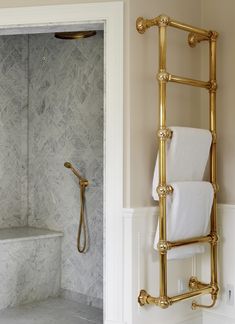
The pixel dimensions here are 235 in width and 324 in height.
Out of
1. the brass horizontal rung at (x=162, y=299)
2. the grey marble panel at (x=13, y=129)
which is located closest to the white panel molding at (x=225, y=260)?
the brass horizontal rung at (x=162, y=299)

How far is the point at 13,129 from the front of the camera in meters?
4.63

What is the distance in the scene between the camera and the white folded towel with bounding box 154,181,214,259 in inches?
109

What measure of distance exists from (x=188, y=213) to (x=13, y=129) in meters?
2.39

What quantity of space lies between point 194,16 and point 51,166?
195cm

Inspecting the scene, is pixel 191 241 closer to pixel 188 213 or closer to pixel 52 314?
pixel 188 213

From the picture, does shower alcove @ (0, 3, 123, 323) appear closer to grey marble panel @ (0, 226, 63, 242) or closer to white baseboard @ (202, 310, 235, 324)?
grey marble panel @ (0, 226, 63, 242)

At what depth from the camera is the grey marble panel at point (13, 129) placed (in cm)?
457

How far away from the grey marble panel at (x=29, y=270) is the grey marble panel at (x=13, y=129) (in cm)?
63

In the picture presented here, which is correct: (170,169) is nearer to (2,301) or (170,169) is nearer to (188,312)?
(188,312)

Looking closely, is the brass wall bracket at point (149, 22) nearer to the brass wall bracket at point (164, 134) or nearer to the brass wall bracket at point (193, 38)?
the brass wall bracket at point (193, 38)

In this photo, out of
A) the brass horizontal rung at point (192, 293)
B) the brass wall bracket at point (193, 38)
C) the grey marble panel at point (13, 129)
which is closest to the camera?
the brass horizontal rung at point (192, 293)

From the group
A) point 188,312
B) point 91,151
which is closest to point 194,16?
point 91,151

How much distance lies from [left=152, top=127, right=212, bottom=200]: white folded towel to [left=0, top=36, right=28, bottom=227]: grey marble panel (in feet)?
7.14

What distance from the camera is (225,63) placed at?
3131mm
